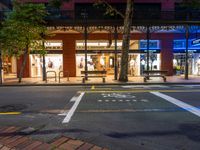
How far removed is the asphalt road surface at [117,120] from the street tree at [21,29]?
8.51 meters

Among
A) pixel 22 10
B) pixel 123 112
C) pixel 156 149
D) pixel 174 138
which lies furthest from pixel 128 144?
pixel 22 10

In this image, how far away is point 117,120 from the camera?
289 inches

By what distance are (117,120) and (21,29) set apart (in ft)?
44.4

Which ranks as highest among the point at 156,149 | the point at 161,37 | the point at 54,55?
the point at 161,37

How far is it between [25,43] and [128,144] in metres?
15.3

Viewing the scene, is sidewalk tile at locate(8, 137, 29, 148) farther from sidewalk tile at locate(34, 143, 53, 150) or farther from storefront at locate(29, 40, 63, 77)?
storefront at locate(29, 40, 63, 77)

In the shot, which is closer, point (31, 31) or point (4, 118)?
point (4, 118)

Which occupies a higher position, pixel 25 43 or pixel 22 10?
pixel 22 10

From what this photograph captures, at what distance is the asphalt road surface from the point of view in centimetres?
546

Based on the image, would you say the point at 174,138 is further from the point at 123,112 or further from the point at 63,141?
Answer: the point at 123,112

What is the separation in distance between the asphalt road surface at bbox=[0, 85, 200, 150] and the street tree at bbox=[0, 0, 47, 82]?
851cm

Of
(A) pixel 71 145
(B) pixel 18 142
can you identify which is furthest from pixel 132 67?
(B) pixel 18 142

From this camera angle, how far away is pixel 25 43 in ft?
61.9

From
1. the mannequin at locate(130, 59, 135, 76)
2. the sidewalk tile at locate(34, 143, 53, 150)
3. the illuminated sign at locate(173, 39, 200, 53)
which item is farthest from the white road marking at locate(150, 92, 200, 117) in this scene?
the illuminated sign at locate(173, 39, 200, 53)
